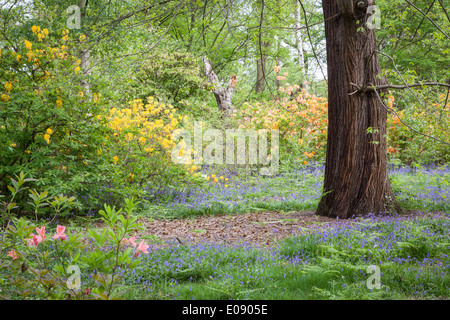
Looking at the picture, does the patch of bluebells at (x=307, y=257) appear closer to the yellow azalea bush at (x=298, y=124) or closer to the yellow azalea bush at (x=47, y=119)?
the yellow azalea bush at (x=47, y=119)

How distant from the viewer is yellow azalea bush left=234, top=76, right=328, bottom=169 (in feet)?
36.2

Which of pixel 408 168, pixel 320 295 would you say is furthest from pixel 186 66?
pixel 320 295

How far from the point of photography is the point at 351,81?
5512mm

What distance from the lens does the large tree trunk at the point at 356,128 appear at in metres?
5.47

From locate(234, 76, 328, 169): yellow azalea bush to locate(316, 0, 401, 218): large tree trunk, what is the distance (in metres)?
5.00

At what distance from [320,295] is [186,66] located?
43.0ft

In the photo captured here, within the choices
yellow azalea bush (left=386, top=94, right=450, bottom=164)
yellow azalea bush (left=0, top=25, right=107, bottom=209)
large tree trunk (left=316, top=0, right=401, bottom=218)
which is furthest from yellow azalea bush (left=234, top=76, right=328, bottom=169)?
yellow azalea bush (left=0, top=25, right=107, bottom=209)

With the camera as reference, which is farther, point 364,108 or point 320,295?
point 364,108

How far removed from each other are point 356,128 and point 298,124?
6.13m

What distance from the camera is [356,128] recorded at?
5.50 meters

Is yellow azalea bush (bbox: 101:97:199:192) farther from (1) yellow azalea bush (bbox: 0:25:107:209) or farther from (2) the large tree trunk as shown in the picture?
(2) the large tree trunk

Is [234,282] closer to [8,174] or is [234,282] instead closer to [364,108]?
[364,108]

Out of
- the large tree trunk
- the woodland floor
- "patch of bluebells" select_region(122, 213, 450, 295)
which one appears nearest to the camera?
"patch of bluebells" select_region(122, 213, 450, 295)
